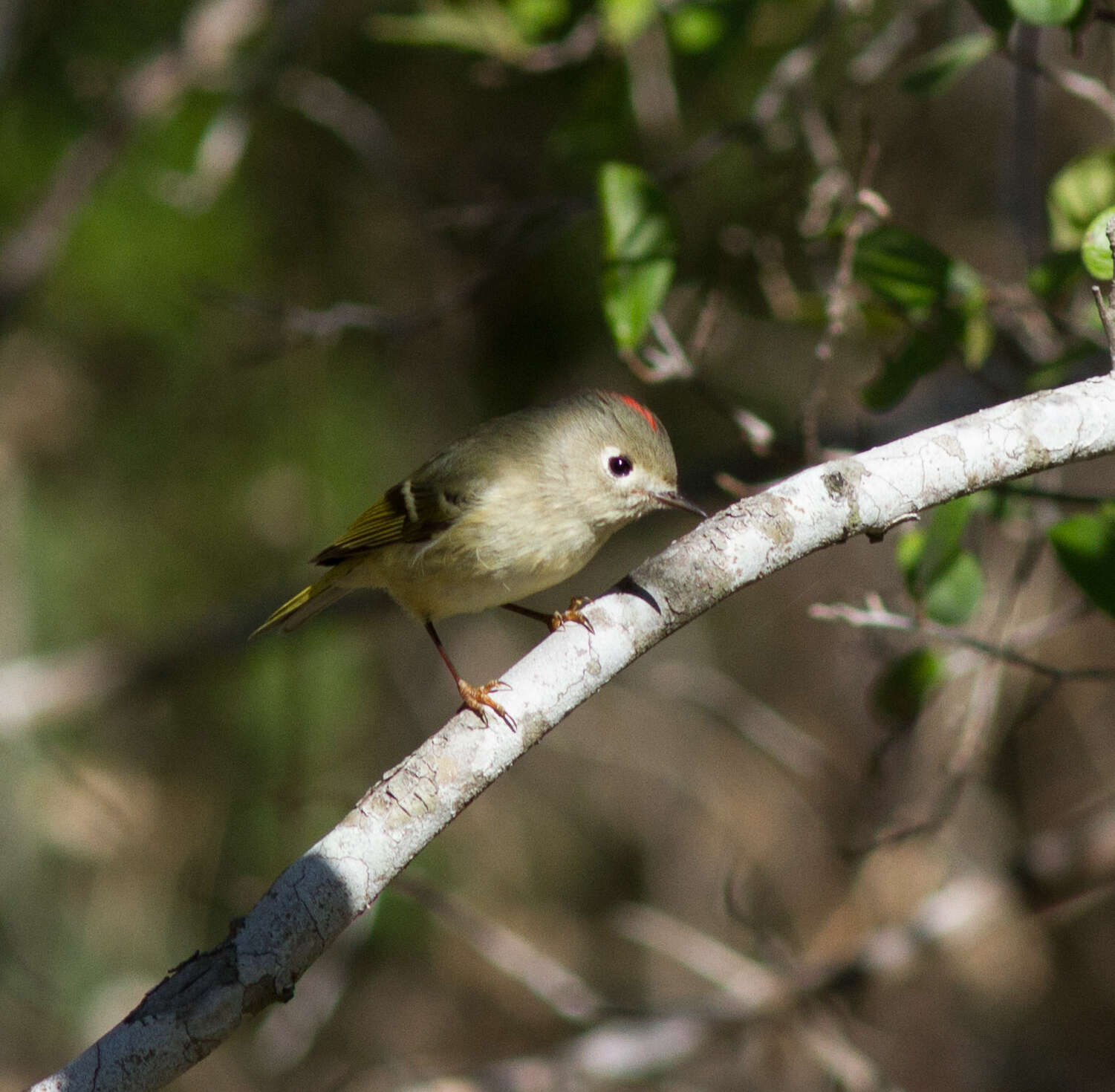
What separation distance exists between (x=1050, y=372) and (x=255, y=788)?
12.1 ft

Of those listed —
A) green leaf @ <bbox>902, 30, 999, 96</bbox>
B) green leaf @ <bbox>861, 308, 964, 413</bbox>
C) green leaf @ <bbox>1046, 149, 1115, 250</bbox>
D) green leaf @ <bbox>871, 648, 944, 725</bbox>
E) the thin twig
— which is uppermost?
green leaf @ <bbox>902, 30, 999, 96</bbox>

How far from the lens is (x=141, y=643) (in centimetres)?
475

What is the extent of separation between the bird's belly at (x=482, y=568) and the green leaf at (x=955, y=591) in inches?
31.6

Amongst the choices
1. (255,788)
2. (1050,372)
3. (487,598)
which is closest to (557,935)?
(255,788)

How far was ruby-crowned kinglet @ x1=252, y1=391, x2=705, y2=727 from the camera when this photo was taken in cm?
284

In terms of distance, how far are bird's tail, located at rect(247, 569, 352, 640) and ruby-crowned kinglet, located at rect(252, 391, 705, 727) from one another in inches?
4.7

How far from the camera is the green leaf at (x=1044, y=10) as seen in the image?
2.37m

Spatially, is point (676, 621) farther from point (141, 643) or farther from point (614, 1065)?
point (141, 643)

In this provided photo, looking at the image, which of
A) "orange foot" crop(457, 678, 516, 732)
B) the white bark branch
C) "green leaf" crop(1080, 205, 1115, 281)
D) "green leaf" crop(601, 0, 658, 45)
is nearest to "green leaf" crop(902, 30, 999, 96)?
"green leaf" crop(601, 0, 658, 45)

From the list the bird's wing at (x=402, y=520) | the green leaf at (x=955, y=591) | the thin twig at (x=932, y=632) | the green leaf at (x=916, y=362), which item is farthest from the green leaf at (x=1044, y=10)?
the bird's wing at (x=402, y=520)

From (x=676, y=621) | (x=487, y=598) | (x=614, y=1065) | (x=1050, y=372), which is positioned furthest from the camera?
(x=614, y=1065)

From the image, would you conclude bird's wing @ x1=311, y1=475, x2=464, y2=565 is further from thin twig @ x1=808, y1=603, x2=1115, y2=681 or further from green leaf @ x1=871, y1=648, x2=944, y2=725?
green leaf @ x1=871, y1=648, x2=944, y2=725

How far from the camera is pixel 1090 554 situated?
2262mm

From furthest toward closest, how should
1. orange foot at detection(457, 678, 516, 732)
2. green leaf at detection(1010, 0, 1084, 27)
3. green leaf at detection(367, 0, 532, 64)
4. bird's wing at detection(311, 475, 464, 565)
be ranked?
green leaf at detection(367, 0, 532, 64) → bird's wing at detection(311, 475, 464, 565) → green leaf at detection(1010, 0, 1084, 27) → orange foot at detection(457, 678, 516, 732)
